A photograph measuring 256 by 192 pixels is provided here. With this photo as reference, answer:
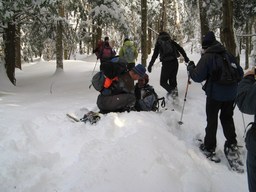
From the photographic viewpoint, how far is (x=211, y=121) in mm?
5262

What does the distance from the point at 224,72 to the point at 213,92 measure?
379 mm

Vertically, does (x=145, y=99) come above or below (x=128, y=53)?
below

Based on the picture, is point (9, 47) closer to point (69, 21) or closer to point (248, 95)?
point (69, 21)

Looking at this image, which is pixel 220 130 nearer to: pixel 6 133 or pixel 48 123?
pixel 48 123

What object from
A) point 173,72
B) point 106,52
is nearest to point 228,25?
point 173,72

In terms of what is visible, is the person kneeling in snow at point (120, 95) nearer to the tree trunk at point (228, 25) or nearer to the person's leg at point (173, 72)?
the person's leg at point (173, 72)

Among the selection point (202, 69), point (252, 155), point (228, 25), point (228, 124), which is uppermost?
point (228, 25)

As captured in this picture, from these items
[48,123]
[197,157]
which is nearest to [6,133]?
[48,123]

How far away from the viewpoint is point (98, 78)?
6.00 metres

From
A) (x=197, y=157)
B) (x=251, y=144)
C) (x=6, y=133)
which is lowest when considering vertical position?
(x=197, y=157)

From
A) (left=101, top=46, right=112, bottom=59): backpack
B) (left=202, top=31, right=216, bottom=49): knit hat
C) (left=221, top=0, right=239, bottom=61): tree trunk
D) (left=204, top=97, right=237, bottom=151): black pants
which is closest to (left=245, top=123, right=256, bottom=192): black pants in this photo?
(left=204, top=97, right=237, bottom=151): black pants

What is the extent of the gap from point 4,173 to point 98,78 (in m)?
2.62

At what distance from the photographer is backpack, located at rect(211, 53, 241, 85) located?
16.2 ft

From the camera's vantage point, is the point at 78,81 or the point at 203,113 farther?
the point at 78,81
